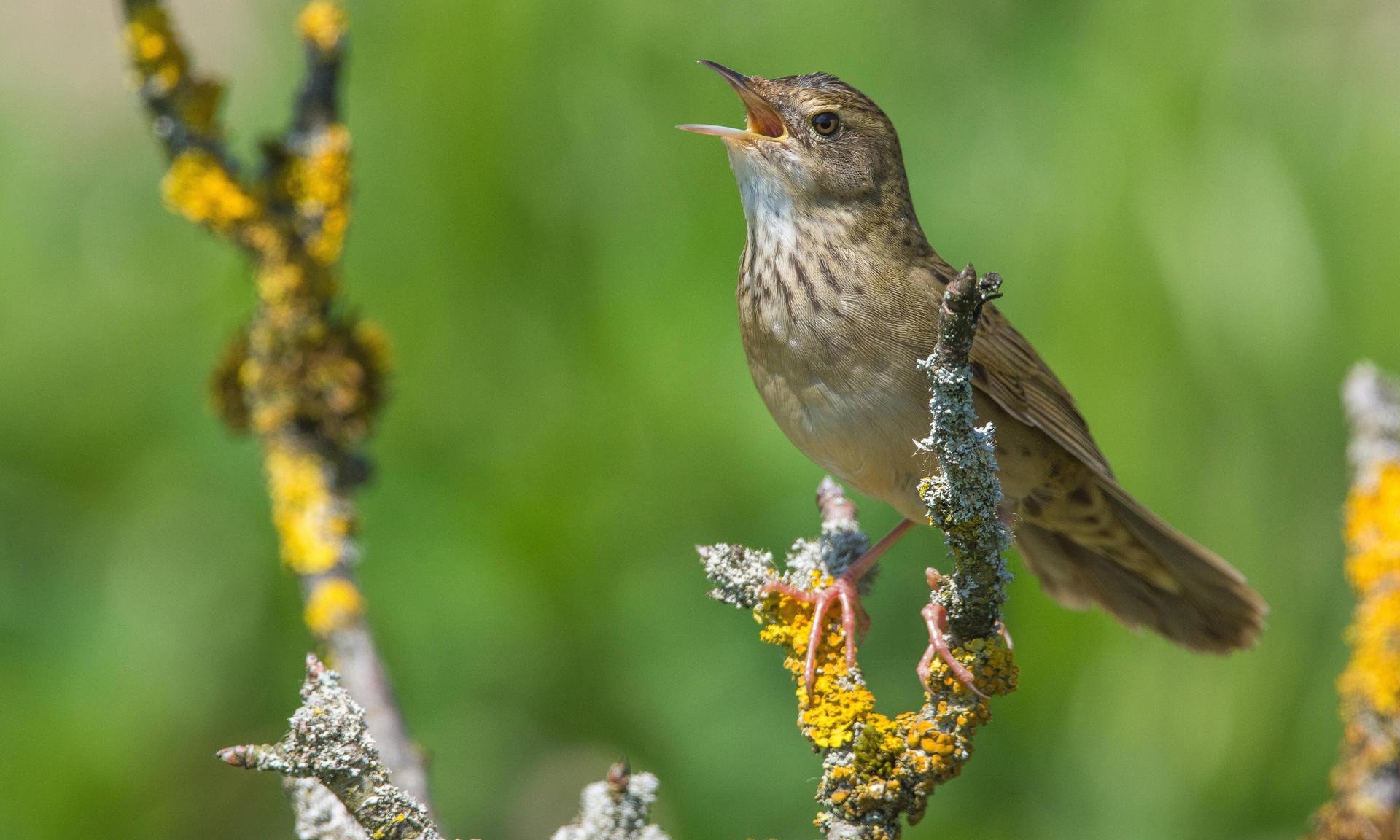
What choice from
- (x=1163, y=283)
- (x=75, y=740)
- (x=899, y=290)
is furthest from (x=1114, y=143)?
(x=75, y=740)

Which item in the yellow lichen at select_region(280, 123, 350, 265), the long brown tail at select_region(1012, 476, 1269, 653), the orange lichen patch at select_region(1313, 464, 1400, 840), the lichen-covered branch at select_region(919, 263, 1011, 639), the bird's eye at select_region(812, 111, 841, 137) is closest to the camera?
the orange lichen patch at select_region(1313, 464, 1400, 840)

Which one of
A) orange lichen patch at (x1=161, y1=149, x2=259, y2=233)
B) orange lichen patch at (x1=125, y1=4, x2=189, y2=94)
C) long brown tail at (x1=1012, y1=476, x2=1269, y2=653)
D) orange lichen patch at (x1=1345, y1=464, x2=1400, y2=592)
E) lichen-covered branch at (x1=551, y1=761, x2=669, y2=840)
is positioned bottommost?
lichen-covered branch at (x1=551, y1=761, x2=669, y2=840)

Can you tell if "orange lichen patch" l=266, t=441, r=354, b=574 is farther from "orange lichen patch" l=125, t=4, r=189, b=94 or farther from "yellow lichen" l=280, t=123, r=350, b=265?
"orange lichen patch" l=125, t=4, r=189, b=94

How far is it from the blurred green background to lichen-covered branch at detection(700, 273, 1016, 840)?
4.16 feet

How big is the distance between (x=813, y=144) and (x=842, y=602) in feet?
3.42

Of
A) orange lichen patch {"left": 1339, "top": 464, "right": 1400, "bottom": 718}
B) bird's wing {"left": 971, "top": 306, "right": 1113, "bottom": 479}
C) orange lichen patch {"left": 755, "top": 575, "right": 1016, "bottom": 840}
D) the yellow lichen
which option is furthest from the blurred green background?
orange lichen patch {"left": 1339, "top": 464, "right": 1400, "bottom": 718}

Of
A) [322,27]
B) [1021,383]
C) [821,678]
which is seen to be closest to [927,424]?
[1021,383]

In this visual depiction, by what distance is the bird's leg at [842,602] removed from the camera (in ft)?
6.59

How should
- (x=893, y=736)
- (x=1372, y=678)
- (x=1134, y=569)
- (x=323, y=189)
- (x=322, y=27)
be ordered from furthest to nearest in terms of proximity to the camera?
1. (x=1134, y=569)
2. (x=323, y=189)
3. (x=322, y=27)
4. (x=893, y=736)
5. (x=1372, y=678)

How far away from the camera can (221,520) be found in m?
3.48

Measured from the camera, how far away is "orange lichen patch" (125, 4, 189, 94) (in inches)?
95.3

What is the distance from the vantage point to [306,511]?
241 cm

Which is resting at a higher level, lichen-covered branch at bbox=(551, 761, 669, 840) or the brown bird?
the brown bird

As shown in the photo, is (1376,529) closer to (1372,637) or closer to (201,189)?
(1372,637)
